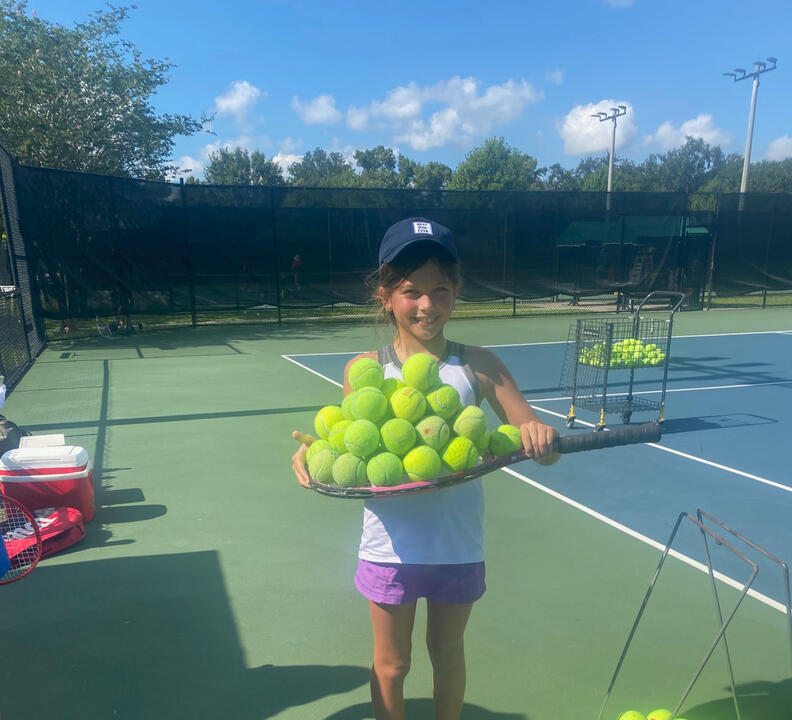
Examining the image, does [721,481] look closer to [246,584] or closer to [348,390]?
[246,584]

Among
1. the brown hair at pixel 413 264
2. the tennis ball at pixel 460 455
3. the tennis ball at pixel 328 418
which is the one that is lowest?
the tennis ball at pixel 460 455

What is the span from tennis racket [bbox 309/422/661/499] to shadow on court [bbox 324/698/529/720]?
1.23 m

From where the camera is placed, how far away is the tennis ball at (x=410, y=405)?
1423mm

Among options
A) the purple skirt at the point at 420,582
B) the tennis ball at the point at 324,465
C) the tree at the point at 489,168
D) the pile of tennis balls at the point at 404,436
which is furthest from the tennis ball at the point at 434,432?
the tree at the point at 489,168

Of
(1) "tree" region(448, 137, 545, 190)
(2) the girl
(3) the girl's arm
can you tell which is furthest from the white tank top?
(1) "tree" region(448, 137, 545, 190)

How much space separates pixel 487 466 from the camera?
1.37 m

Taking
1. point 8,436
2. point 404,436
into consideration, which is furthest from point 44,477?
point 404,436

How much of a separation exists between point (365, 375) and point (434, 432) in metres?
0.24

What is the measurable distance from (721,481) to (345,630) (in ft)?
10.5

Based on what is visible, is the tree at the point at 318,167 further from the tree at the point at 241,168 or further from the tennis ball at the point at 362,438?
the tennis ball at the point at 362,438

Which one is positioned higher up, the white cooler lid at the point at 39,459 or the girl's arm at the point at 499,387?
the girl's arm at the point at 499,387

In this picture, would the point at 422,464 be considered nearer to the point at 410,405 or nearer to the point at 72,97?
the point at 410,405

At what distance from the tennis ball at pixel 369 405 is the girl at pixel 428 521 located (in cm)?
25

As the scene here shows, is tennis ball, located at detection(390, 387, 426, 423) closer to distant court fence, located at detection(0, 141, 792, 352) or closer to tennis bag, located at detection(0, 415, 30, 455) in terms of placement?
tennis bag, located at detection(0, 415, 30, 455)
